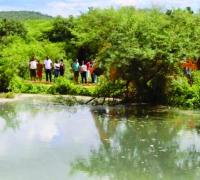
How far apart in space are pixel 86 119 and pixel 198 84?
6.36 metres

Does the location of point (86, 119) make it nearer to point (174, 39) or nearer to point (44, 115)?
point (44, 115)

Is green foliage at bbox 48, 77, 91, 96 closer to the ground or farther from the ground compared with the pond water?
farther from the ground

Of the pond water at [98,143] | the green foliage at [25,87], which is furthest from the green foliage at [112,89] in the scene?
the green foliage at [25,87]

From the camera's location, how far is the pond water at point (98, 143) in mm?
14445

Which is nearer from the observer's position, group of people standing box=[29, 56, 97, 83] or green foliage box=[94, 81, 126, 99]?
→ green foliage box=[94, 81, 126, 99]

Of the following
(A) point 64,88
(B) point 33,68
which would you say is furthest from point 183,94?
(B) point 33,68

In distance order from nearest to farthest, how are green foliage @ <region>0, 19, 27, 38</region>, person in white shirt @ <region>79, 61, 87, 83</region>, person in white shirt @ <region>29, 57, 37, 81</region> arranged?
1. person in white shirt @ <region>79, 61, 87, 83</region>
2. person in white shirt @ <region>29, 57, 37, 81</region>
3. green foliage @ <region>0, 19, 27, 38</region>

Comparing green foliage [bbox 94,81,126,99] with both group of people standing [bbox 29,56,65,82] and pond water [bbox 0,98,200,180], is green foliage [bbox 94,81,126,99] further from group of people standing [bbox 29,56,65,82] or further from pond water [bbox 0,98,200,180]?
group of people standing [bbox 29,56,65,82]

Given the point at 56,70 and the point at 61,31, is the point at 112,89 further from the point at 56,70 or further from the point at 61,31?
the point at 61,31

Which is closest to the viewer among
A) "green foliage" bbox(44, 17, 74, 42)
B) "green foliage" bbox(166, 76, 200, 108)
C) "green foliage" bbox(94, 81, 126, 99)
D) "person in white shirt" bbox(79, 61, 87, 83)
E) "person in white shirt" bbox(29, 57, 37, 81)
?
"green foliage" bbox(166, 76, 200, 108)

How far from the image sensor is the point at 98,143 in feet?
59.0

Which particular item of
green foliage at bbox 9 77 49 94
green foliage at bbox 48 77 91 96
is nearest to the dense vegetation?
green foliage at bbox 48 77 91 96

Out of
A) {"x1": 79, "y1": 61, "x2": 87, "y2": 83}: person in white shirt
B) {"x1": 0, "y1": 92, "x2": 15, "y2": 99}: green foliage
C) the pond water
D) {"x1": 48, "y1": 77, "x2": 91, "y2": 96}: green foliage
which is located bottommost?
the pond water

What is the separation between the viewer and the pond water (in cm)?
1445
